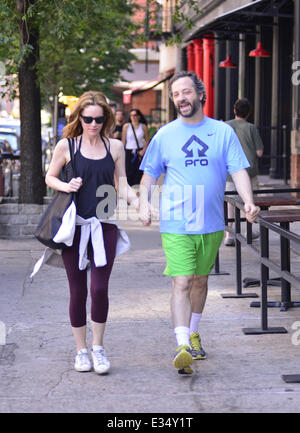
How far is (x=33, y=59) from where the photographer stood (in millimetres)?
12969

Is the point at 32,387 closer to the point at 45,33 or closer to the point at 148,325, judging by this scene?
the point at 148,325

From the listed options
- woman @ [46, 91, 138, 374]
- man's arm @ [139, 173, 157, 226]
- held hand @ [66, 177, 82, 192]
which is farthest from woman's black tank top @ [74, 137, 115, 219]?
man's arm @ [139, 173, 157, 226]

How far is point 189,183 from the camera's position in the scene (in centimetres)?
548

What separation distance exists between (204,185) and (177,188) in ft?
0.55

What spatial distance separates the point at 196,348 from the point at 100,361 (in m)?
0.72

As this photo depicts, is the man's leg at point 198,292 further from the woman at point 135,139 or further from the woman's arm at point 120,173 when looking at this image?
the woman at point 135,139

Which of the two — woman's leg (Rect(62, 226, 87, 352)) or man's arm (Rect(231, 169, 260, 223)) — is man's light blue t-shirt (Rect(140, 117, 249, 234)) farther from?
woman's leg (Rect(62, 226, 87, 352))

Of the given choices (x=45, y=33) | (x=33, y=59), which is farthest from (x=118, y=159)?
(x=45, y=33)

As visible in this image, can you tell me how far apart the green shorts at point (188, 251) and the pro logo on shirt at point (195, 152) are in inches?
18.3

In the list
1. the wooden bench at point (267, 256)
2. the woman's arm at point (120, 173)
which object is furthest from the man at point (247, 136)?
the woman's arm at point (120, 173)

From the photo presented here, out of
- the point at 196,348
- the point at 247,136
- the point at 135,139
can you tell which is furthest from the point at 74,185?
the point at 135,139

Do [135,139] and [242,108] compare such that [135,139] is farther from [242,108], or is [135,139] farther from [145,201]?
[145,201]

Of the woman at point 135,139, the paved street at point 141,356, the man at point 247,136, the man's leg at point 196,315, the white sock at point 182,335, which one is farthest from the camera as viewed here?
the woman at point 135,139

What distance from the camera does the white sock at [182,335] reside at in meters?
5.43
